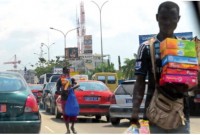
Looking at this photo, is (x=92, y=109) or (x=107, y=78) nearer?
Answer: (x=92, y=109)

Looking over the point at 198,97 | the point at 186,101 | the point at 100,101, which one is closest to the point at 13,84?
the point at 186,101

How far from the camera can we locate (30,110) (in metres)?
7.35

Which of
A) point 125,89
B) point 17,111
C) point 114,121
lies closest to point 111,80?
point 114,121

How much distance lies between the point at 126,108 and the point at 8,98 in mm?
5253

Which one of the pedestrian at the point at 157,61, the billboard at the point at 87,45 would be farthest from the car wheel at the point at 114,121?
the billboard at the point at 87,45

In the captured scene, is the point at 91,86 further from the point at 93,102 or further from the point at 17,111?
the point at 17,111

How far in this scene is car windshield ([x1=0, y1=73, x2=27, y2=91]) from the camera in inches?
298

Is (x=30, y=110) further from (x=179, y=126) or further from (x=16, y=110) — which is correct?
(x=179, y=126)

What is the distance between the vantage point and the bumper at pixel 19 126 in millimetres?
7020

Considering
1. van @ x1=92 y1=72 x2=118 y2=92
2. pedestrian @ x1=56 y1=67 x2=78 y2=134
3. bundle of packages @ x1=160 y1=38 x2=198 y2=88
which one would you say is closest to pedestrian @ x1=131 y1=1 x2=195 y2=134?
bundle of packages @ x1=160 y1=38 x2=198 y2=88

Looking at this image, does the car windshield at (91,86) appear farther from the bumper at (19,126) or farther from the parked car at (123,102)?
the bumper at (19,126)

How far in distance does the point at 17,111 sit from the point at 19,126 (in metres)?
0.25

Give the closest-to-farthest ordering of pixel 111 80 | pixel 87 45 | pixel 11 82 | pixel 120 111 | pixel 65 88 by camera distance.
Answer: pixel 11 82 < pixel 65 88 < pixel 120 111 < pixel 111 80 < pixel 87 45

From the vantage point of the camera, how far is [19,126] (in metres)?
7.12
